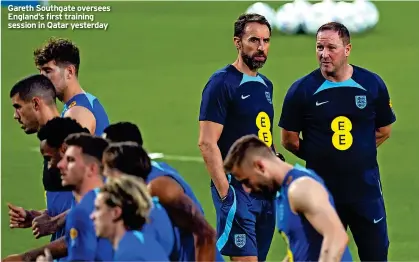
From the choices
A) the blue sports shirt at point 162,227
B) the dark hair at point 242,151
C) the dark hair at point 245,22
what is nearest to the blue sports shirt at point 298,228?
the dark hair at point 242,151

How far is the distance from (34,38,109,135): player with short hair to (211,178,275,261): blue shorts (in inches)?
49.7

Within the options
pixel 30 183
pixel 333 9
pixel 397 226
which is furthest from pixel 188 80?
pixel 397 226

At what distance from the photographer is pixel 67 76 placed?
1138cm

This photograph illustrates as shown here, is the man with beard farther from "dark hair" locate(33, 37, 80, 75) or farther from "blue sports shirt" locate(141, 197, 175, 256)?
"blue sports shirt" locate(141, 197, 175, 256)

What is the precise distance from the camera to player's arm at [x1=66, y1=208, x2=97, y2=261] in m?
8.27

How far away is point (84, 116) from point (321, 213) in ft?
10.5

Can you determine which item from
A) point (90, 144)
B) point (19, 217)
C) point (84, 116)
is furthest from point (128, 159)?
point (84, 116)

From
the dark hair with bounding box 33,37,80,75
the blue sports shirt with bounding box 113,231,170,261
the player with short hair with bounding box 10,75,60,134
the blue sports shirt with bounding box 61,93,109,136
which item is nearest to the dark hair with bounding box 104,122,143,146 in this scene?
the blue sports shirt with bounding box 113,231,170,261

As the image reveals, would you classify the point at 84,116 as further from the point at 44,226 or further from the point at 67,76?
the point at 44,226

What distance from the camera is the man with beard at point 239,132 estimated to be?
1121 cm

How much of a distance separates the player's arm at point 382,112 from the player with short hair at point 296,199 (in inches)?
108

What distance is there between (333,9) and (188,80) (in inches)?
159

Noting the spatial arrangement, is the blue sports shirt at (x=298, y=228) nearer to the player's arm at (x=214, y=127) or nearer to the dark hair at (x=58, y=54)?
the player's arm at (x=214, y=127)

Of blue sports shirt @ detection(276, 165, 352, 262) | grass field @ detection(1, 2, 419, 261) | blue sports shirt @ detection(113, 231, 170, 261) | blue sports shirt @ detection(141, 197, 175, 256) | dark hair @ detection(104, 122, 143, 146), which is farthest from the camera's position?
grass field @ detection(1, 2, 419, 261)
